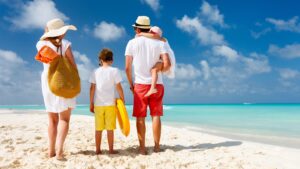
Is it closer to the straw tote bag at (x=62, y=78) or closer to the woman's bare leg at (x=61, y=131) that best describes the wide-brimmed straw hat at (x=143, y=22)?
the straw tote bag at (x=62, y=78)

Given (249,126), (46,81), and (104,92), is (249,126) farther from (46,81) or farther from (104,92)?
(46,81)

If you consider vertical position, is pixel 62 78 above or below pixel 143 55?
below

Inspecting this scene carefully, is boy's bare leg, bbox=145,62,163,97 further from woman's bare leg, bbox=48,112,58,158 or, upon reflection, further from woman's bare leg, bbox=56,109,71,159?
woman's bare leg, bbox=48,112,58,158

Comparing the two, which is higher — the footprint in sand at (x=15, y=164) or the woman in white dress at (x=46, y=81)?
the woman in white dress at (x=46, y=81)

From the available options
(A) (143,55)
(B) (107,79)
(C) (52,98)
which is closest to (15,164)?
(C) (52,98)

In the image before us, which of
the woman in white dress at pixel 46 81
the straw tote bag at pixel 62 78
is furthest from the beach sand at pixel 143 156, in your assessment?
the straw tote bag at pixel 62 78

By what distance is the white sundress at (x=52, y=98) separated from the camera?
418cm

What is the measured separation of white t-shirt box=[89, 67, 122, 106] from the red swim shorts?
375 millimetres

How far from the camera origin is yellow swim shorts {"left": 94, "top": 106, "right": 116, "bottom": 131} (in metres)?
4.64

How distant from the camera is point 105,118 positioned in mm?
4680

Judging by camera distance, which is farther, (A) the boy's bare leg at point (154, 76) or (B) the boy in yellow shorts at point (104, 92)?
(A) the boy's bare leg at point (154, 76)

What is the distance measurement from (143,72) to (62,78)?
1353mm

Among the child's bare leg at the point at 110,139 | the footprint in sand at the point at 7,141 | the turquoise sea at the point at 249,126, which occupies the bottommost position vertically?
the turquoise sea at the point at 249,126

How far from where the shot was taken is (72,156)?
4.51 m
